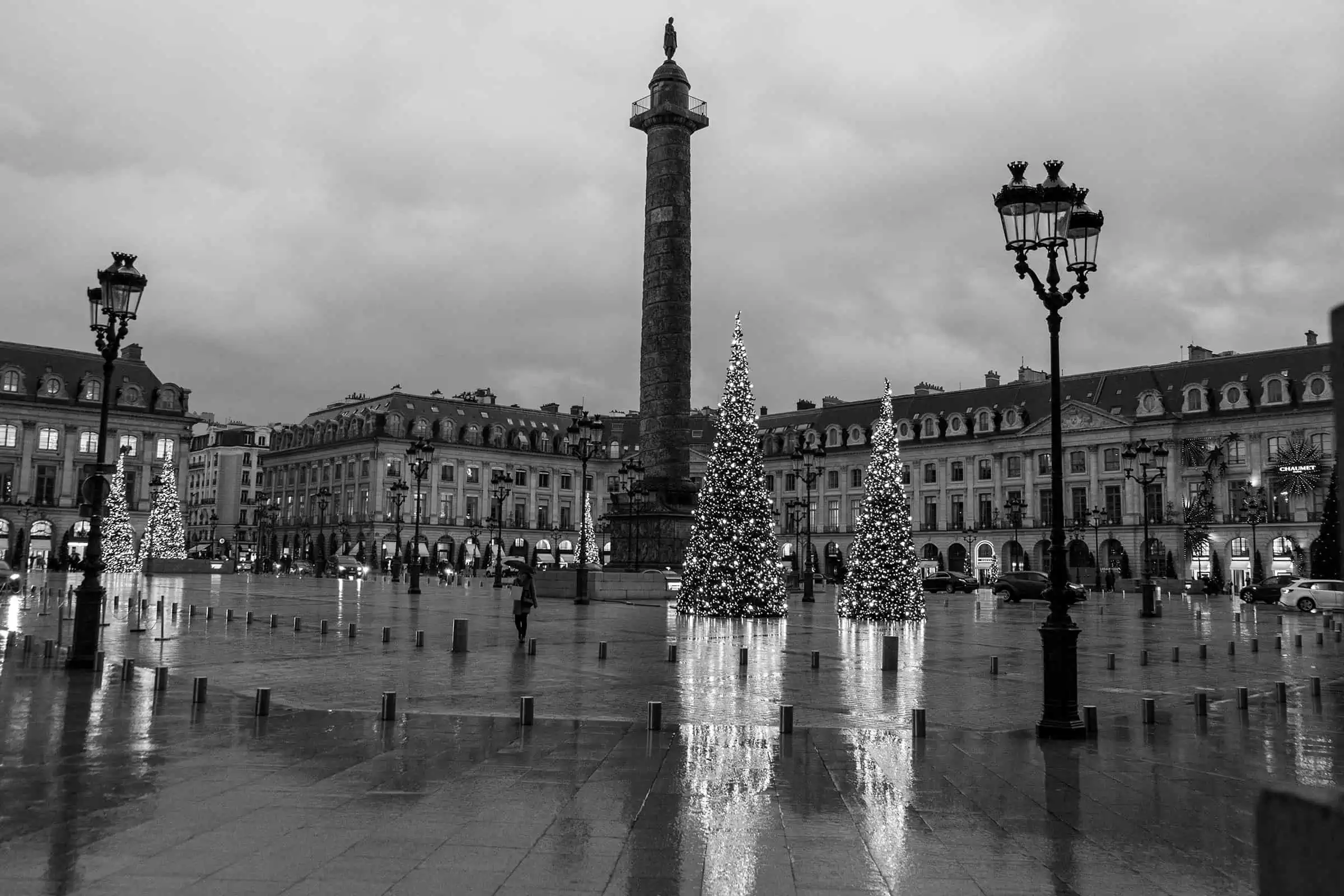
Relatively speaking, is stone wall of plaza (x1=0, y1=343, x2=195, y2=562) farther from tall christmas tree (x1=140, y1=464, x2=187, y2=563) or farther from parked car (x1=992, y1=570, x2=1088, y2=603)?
parked car (x1=992, y1=570, x2=1088, y2=603)

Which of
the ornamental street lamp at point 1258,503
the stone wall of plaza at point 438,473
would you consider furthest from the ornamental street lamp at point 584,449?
the stone wall of plaza at point 438,473

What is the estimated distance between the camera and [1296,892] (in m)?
2.00

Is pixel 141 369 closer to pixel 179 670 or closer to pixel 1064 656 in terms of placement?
pixel 179 670

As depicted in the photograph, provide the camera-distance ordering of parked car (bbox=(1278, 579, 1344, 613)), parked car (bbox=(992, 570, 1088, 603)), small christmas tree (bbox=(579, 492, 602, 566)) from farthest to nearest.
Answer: parked car (bbox=(992, 570, 1088, 603)) → parked car (bbox=(1278, 579, 1344, 613)) → small christmas tree (bbox=(579, 492, 602, 566))

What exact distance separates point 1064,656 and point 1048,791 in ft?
10.0

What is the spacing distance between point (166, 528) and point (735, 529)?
55.2m

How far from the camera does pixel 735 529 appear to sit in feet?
101

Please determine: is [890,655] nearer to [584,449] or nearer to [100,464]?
[100,464]

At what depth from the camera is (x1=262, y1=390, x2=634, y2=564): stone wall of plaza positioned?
100312 millimetres

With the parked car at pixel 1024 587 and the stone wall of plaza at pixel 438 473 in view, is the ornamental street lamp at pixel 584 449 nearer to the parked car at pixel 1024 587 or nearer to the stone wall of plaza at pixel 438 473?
the parked car at pixel 1024 587

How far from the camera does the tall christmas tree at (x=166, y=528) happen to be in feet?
235

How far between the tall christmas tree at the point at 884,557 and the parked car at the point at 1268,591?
30737 mm

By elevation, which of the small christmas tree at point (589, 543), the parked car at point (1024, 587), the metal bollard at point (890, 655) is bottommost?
the metal bollard at point (890, 655)

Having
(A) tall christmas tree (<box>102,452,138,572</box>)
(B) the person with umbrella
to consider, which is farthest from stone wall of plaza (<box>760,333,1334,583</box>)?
(B) the person with umbrella
